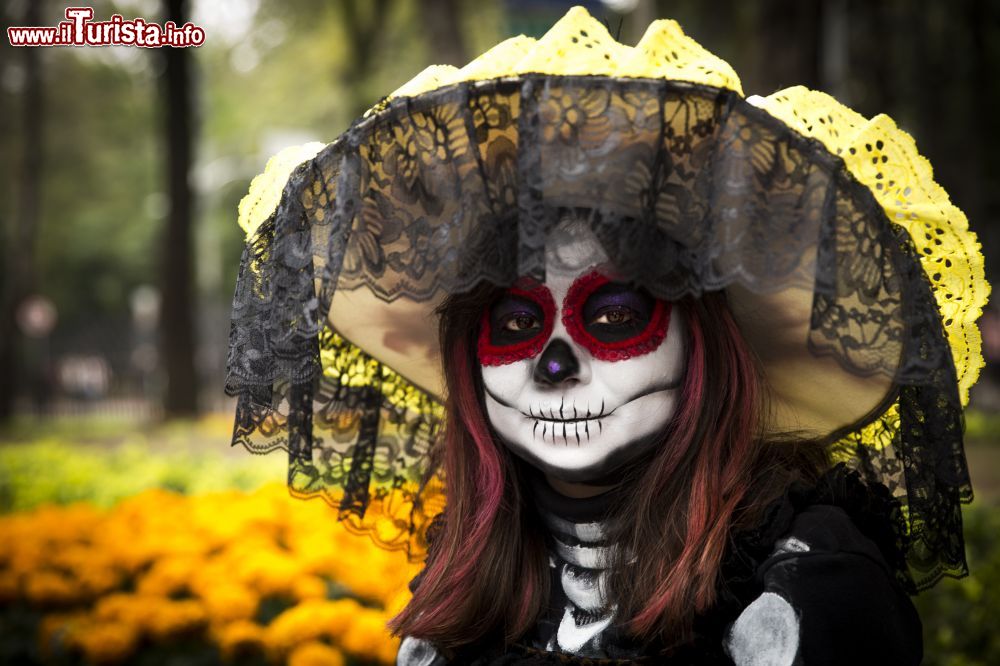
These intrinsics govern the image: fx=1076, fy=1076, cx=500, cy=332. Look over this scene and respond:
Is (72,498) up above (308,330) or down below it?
below

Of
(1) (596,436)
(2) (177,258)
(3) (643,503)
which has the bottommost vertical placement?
(3) (643,503)

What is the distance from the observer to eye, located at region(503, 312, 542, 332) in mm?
2021

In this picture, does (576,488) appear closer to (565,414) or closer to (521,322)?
(565,414)

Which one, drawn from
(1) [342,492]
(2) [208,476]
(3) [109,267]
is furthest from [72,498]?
(3) [109,267]

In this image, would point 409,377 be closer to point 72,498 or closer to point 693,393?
point 693,393

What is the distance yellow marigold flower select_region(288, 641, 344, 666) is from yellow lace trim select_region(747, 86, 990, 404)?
6.13 ft

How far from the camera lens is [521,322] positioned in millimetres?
2037

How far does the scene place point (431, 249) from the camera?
5.74 feet

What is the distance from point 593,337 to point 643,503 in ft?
1.03

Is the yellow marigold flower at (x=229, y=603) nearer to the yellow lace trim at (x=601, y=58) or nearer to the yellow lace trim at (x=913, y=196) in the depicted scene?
the yellow lace trim at (x=601, y=58)

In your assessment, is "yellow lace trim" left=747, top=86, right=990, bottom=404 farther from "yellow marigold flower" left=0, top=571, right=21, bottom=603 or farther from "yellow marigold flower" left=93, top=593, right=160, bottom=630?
"yellow marigold flower" left=0, top=571, right=21, bottom=603

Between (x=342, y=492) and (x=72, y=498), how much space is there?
3622 millimetres

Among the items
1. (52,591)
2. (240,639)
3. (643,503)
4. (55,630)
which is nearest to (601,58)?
(643,503)

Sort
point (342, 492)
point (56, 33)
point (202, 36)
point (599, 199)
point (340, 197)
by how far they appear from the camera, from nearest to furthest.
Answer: point (599, 199) → point (340, 197) → point (342, 492) → point (56, 33) → point (202, 36)
